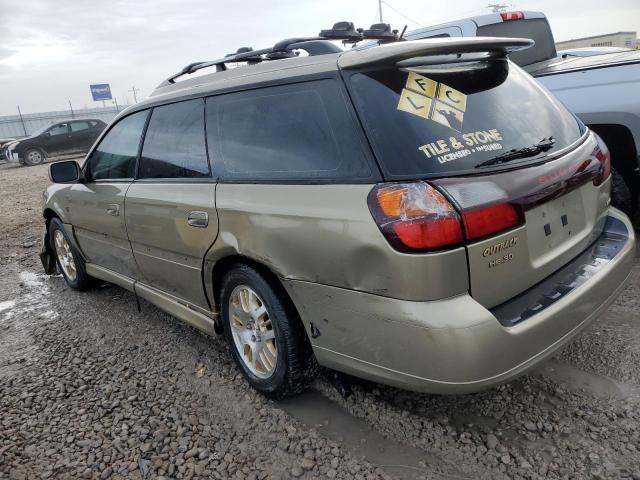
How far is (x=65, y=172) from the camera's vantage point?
396 centimetres

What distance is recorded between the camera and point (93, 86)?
62.7 m

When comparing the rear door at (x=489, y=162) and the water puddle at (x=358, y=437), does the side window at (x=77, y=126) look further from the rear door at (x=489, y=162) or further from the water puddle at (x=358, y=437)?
the rear door at (x=489, y=162)

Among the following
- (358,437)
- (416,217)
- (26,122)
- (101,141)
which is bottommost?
(358,437)

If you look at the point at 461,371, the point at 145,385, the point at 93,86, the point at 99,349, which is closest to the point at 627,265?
the point at 461,371

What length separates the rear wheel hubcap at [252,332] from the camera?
8.55ft

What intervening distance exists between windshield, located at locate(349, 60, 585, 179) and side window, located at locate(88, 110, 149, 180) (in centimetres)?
189

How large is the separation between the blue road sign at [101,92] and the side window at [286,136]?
220ft

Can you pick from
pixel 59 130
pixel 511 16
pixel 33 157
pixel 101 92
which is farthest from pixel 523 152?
pixel 101 92

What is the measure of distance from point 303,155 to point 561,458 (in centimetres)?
168

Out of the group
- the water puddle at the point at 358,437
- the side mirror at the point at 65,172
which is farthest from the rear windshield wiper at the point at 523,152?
the side mirror at the point at 65,172

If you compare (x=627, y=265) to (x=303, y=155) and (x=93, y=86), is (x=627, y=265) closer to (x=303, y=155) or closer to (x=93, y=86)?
(x=303, y=155)

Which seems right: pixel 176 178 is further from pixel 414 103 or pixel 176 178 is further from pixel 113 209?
pixel 414 103

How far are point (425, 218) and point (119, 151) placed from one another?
2.62m

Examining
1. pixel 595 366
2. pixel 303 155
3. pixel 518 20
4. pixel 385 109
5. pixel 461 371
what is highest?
pixel 518 20
